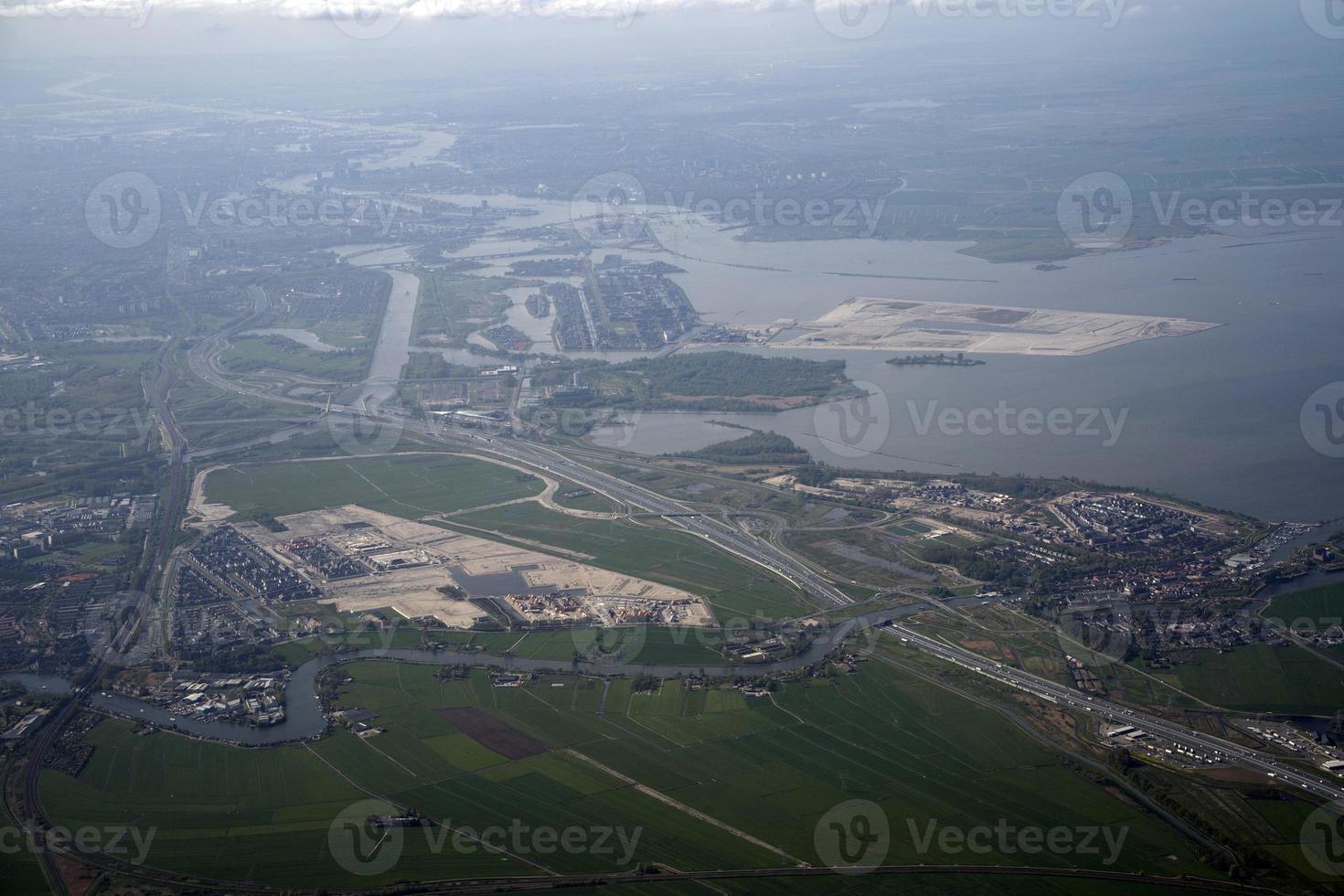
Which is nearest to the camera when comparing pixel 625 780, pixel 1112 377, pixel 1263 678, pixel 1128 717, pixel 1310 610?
pixel 625 780

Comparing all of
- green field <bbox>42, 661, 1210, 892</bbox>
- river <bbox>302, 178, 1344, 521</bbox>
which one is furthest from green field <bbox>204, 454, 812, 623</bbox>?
river <bbox>302, 178, 1344, 521</bbox>

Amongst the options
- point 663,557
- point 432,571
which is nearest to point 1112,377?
point 663,557

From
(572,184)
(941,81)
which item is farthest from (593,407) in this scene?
(941,81)

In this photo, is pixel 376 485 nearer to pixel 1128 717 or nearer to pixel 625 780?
pixel 625 780

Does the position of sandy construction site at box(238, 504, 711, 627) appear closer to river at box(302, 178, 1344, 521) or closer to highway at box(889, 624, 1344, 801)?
highway at box(889, 624, 1344, 801)

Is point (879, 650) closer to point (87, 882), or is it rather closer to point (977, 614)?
point (977, 614)
